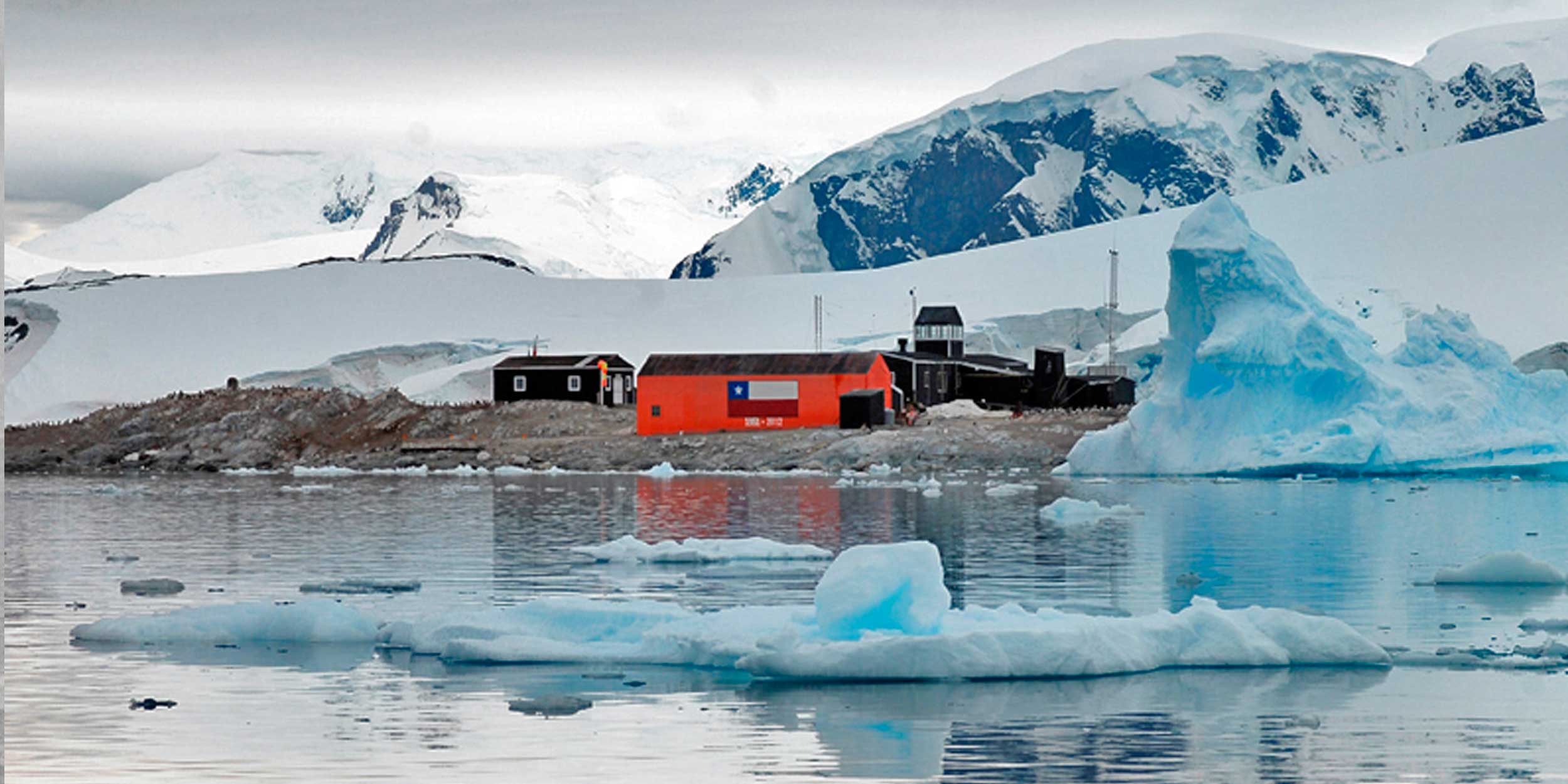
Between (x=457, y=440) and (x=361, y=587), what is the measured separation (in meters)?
35.7

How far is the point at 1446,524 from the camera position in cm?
2612

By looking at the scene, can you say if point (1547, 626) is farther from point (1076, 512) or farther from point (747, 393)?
point (747, 393)

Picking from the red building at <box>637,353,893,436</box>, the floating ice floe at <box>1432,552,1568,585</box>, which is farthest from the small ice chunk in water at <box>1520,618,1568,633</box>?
the red building at <box>637,353,893,436</box>

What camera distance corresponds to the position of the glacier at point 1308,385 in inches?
1410

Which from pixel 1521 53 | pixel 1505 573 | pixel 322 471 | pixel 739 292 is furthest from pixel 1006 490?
pixel 1521 53

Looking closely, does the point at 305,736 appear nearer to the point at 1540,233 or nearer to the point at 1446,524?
the point at 1446,524

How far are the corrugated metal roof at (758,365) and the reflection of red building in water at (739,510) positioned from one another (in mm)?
8879

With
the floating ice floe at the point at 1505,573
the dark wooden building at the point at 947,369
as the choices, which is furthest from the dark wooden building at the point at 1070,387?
the floating ice floe at the point at 1505,573

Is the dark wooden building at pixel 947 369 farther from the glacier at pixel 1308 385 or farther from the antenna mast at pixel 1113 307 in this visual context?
the glacier at pixel 1308 385

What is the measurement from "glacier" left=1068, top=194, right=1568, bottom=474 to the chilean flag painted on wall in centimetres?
1408

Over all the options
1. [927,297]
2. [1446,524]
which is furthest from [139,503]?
[927,297]

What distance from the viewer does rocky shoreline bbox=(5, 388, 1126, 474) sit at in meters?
44.8

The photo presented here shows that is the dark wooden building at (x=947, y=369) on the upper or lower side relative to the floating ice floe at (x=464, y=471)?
upper

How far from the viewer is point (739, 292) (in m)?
83.3
